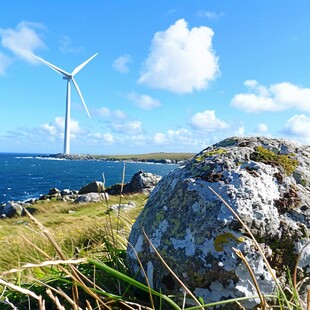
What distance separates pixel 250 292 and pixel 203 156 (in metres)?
1.23

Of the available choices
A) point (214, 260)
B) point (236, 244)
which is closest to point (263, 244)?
point (236, 244)

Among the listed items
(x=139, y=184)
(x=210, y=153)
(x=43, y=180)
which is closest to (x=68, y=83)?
(x=139, y=184)

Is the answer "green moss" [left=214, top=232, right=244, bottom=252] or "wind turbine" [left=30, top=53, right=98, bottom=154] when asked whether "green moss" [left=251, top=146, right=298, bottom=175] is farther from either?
"wind turbine" [left=30, top=53, right=98, bottom=154]

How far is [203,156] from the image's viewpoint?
3236 mm

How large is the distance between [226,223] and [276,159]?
894 millimetres

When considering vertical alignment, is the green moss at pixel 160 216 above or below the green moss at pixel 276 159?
below

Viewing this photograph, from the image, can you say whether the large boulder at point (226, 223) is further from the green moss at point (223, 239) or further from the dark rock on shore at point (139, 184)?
the dark rock on shore at point (139, 184)

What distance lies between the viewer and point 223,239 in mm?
2461

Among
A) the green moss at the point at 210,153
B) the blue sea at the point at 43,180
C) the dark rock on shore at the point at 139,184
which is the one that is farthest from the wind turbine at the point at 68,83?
the green moss at the point at 210,153

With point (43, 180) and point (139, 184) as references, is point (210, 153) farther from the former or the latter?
point (43, 180)

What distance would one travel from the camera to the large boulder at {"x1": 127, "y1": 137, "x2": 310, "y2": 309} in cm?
242

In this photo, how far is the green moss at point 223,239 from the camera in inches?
96.3

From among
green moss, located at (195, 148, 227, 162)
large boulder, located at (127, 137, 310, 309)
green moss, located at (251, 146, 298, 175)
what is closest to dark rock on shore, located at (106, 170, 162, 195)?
green moss, located at (195, 148, 227, 162)

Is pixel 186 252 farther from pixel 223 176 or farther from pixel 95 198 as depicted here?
pixel 95 198
